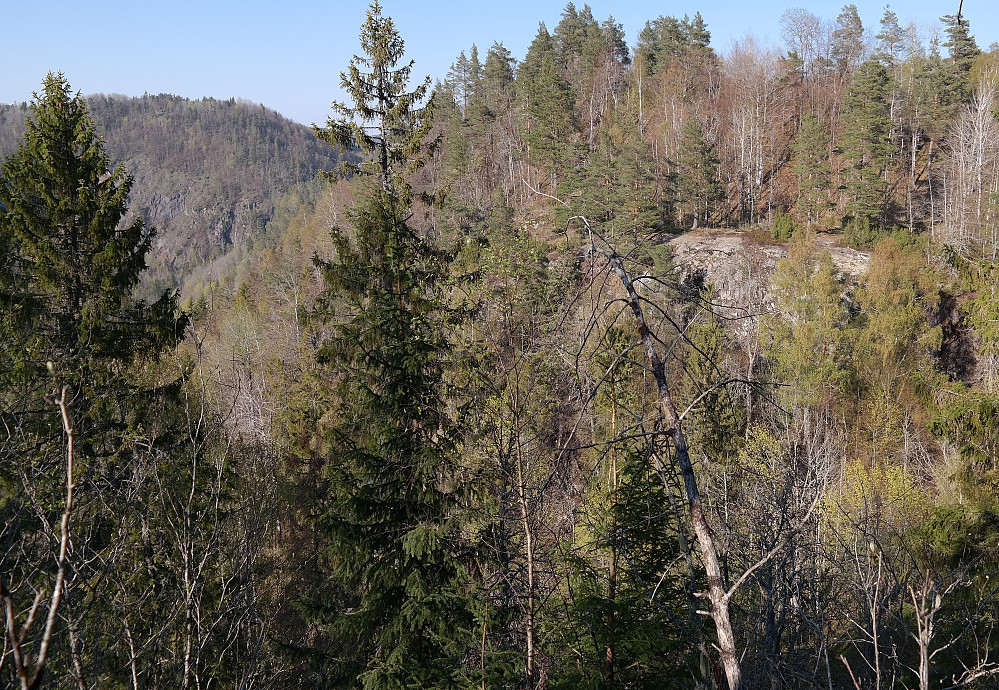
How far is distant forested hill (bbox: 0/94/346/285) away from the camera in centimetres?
14238

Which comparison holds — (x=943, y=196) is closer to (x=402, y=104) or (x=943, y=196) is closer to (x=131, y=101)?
(x=402, y=104)

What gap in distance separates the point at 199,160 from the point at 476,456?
181772 mm

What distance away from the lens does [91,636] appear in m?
5.84

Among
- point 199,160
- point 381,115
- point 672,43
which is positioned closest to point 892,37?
point 672,43

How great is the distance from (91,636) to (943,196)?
4596cm

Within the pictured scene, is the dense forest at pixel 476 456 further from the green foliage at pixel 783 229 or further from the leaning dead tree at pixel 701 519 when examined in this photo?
the green foliage at pixel 783 229

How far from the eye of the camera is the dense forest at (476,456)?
143 inches

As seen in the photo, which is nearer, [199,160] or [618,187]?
[618,187]

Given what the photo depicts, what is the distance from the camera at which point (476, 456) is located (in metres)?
7.84

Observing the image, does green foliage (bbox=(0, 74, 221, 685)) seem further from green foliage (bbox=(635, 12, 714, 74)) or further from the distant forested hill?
the distant forested hill

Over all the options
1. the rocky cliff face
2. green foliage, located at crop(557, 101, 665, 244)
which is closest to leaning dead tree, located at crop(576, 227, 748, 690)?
green foliage, located at crop(557, 101, 665, 244)

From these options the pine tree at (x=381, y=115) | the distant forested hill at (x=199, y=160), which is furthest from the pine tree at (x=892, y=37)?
the distant forested hill at (x=199, y=160)

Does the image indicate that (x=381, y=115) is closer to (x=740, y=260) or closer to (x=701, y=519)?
(x=701, y=519)

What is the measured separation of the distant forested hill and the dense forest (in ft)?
397
